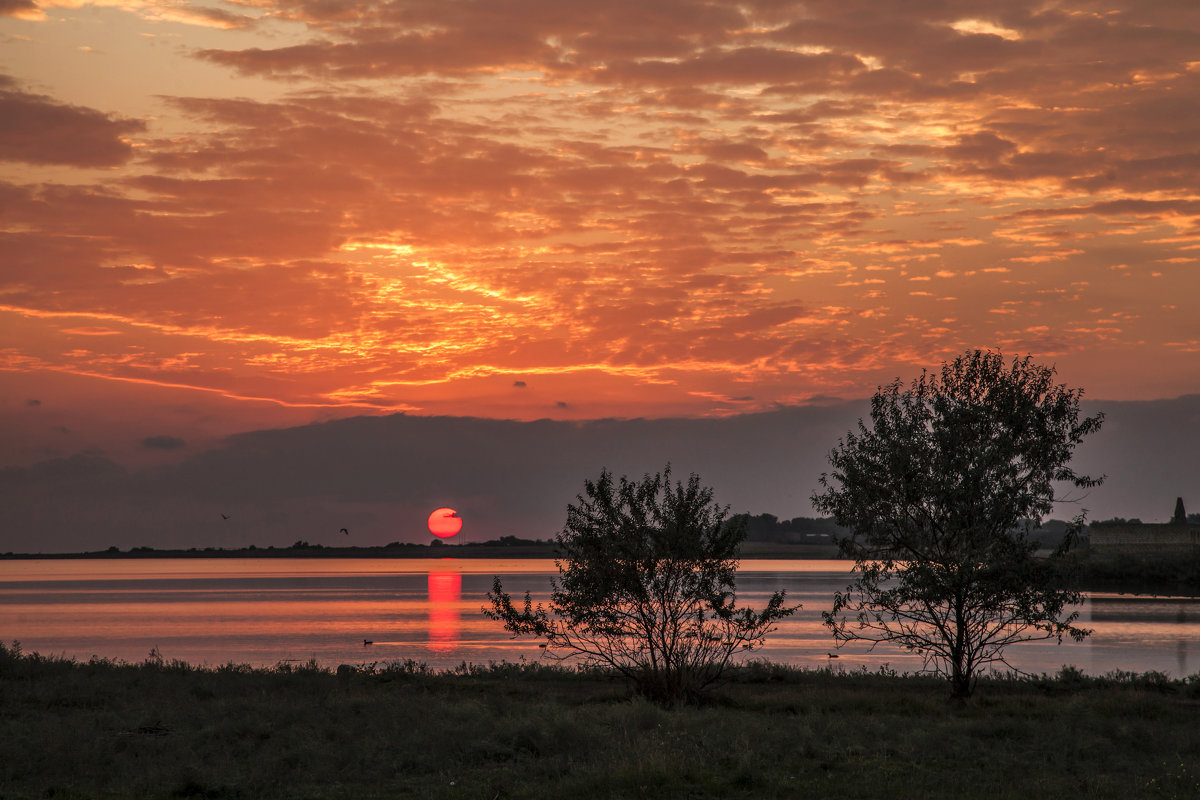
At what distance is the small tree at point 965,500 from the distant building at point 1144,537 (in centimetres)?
11585

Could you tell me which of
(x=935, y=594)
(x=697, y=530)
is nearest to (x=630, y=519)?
(x=697, y=530)

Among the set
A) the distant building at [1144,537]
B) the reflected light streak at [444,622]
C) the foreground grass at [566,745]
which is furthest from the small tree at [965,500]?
the distant building at [1144,537]

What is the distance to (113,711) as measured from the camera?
2425 cm

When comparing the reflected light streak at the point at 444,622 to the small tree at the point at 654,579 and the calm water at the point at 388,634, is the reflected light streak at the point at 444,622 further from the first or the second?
the small tree at the point at 654,579

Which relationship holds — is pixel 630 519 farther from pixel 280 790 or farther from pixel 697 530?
pixel 280 790

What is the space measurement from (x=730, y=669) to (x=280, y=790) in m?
21.7

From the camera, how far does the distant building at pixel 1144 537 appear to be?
129 meters

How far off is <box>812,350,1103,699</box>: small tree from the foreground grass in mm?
2930

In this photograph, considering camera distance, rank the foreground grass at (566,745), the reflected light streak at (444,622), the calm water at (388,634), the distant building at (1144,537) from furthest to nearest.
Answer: the distant building at (1144,537)
the reflected light streak at (444,622)
the calm water at (388,634)
the foreground grass at (566,745)

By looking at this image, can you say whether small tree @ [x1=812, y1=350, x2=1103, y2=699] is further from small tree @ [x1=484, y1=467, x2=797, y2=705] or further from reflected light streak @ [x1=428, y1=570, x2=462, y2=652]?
reflected light streak @ [x1=428, y1=570, x2=462, y2=652]

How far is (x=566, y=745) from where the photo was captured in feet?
64.3

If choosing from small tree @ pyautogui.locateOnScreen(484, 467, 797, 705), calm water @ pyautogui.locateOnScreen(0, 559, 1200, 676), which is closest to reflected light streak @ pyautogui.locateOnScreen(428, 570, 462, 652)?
calm water @ pyautogui.locateOnScreen(0, 559, 1200, 676)

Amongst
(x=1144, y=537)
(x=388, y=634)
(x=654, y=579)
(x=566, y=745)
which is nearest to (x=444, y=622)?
(x=388, y=634)

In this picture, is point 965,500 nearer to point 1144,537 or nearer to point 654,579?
point 654,579
